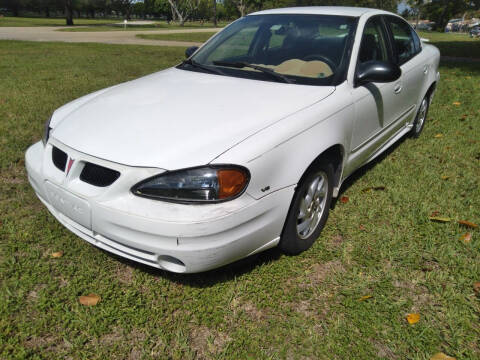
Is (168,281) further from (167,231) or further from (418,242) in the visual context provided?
(418,242)

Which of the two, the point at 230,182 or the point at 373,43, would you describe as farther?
the point at 373,43

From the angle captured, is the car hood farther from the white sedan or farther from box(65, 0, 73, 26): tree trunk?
box(65, 0, 73, 26): tree trunk

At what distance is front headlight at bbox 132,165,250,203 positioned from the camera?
6.38 feet

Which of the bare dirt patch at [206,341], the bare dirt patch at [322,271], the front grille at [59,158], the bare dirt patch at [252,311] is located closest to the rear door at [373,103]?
the bare dirt patch at [322,271]

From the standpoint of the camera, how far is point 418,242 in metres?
2.87

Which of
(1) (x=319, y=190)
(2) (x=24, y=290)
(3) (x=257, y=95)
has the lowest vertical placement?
(2) (x=24, y=290)

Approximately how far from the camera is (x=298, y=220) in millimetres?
2564

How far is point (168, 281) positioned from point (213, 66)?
1.81m

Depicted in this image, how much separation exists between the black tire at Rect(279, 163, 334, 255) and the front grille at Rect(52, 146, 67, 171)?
1.38 m

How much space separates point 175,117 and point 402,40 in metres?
2.80

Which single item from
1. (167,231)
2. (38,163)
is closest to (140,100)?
(38,163)

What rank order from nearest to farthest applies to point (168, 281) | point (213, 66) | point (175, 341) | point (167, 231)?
1. point (167, 231)
2. point (175, 341)
3. point (168, 281)
4. point (213, 66)

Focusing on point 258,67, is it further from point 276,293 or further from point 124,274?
point 124,274

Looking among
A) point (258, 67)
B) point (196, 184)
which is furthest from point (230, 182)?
point (258, 67)
